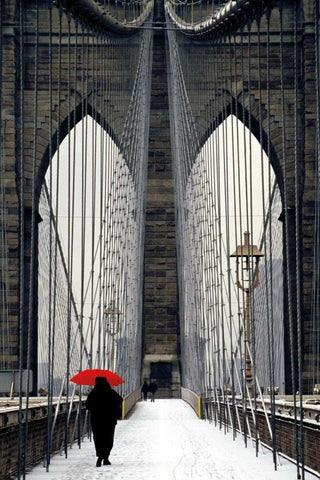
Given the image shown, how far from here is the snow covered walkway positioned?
8797 millimetres

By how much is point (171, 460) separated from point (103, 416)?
2.70 ft

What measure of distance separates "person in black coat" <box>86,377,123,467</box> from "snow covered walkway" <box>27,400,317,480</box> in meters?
0.16

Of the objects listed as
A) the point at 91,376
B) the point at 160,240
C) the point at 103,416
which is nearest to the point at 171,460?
the point at 103,416

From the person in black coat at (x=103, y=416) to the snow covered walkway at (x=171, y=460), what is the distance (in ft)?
0.52

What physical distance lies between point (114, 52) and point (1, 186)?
23.9 feet

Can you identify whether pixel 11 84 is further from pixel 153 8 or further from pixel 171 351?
pixel 171 351

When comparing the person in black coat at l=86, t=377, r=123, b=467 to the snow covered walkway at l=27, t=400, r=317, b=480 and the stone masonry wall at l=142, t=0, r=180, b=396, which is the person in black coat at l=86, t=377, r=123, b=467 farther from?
the stone masonry wall at l=142, t=0, r=180, b=396

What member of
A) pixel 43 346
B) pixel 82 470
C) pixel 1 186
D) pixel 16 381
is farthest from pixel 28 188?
pixel 82 470

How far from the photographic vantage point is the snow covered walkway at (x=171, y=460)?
346 inches

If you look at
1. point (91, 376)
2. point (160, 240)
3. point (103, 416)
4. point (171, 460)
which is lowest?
point (171, 460)

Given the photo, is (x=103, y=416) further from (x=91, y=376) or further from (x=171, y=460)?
(x=91, y=376)

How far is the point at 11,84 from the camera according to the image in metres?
→ 30.6

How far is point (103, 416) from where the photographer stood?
1002 centimetres

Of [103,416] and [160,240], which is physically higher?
[160,240]
